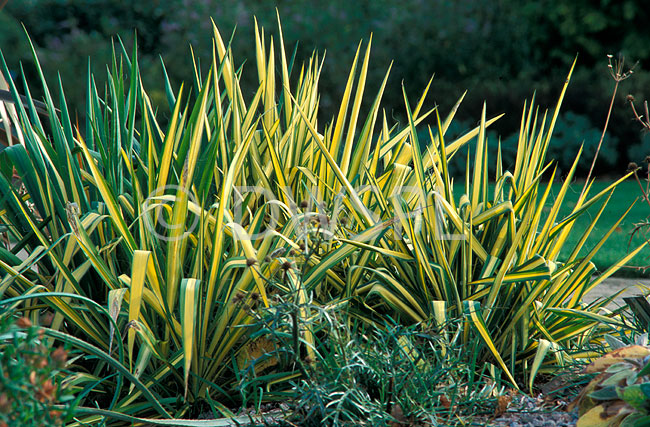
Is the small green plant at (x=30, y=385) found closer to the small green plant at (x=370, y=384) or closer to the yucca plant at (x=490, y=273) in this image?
the small green plant at (x=370, y=384)

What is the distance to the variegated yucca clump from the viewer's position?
172cm

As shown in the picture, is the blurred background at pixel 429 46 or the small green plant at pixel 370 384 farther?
the blurred background at pixel 429 46

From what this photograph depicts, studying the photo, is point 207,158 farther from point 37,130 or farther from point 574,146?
point 574,146

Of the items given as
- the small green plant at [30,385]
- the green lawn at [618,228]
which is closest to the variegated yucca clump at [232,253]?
the small green plant at [30,385]

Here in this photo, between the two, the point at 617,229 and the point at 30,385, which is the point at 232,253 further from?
the point at 617,229

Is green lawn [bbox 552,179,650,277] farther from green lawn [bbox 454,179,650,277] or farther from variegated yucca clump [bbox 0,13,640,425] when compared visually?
variegated yucca clump [bbox 0,13,640,425]

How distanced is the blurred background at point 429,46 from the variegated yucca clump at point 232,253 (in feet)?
18.3

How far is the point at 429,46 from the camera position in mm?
8453

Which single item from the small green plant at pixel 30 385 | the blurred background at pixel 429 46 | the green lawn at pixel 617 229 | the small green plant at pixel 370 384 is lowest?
the green lawn at pixel 617 229

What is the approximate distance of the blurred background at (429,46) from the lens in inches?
298

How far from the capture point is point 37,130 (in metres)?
2.12

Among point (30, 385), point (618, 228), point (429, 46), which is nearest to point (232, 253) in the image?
point (30, 385)

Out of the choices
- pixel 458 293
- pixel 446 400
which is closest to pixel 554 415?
pixel 446 400

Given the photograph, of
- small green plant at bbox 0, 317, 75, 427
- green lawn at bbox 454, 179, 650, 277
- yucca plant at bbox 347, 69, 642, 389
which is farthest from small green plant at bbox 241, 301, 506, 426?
green lawn at bbox 454, 179, 650, 277
